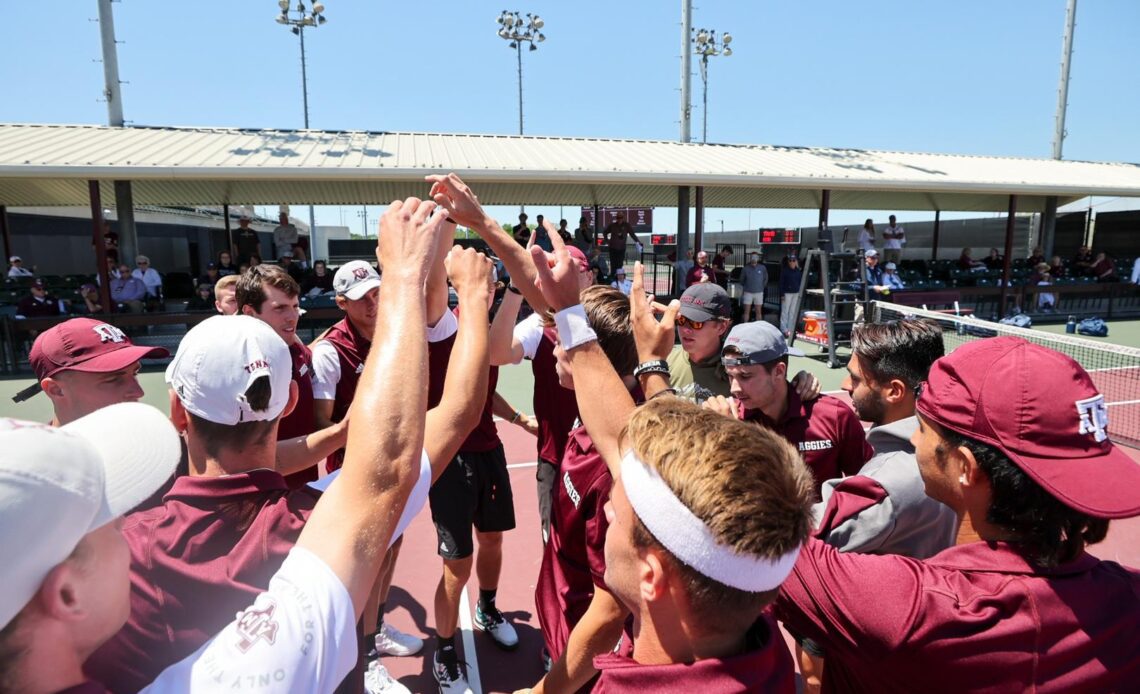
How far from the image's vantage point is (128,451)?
95cm

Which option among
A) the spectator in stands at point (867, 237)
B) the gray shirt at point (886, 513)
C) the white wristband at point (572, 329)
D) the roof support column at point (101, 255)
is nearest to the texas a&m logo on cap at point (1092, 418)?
the gray shirt at point (886, 513)

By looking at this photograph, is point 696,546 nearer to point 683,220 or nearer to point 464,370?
point 464,370

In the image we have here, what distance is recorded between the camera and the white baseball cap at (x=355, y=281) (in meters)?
3.58

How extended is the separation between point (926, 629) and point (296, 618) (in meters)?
1.14

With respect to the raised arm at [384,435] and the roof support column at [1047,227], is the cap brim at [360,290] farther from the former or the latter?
the roof support column at [1047,227]

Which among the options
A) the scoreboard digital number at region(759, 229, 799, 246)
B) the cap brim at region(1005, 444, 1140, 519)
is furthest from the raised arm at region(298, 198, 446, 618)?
the scoreboard digital number at region(759, 229, 799, 246)

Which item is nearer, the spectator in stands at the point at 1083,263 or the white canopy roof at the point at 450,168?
the white canopy roof at the point at 450,168

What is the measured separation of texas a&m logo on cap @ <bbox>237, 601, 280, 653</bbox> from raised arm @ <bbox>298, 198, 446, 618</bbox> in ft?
0.38

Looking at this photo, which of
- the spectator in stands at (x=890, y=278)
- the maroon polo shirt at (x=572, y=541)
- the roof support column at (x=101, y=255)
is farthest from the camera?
the spectator in stands at (x=890, y=278)

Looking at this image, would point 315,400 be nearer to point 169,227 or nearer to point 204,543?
point 204,543

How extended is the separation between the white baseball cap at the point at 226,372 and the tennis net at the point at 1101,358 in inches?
259

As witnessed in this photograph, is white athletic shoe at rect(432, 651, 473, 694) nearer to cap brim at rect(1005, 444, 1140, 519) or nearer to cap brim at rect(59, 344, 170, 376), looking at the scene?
cap brim at rect(59, 344, 170, 376)

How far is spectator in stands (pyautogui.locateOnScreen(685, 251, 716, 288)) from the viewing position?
14.1 m

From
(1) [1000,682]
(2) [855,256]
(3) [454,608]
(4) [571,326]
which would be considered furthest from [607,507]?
(2) [855,256]
